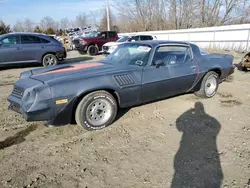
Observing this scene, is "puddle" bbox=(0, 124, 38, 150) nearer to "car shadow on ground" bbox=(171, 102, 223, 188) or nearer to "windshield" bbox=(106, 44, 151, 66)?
"windshield" bbox=(106, 44, 151, 66)

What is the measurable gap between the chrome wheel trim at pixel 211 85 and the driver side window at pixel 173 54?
0.88 metres

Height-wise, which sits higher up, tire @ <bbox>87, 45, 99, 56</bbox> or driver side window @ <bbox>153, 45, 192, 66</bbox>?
tire @ <bbox>87, 45, 99, 56</bbox>

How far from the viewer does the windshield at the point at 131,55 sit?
3.91m

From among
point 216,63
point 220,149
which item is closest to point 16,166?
point 220,149

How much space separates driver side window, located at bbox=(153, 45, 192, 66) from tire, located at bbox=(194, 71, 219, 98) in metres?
0.72

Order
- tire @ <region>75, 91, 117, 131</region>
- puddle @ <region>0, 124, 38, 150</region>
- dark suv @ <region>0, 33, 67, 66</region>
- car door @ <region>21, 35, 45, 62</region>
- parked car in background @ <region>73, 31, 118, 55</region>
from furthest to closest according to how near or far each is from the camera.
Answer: parked car in background @ <region>73, 31, 118, 55</region>
car door @ <region>21, 35, 45, 62</region>
dark suv @ <region>0, 33, 67, 66</region>
tire @ <region>75, 91, 117, 131</region>
puddle @ <region>0, 124, 38, 150</region>

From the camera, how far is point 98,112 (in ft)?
11.3

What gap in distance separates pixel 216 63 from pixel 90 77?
3.35 metres

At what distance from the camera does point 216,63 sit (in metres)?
4.92

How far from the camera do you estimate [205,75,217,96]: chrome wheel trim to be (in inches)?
193

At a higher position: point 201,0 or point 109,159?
point 201,0

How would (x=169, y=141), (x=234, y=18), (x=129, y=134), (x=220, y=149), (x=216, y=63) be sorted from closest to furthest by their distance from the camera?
(x=220, y=149)
(x=169, y=141)
(x=129, y=134)
(x=216, y=63)
(x=234, y=18)

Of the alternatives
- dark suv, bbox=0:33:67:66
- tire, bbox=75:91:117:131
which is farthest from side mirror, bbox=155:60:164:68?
dark suv, bbox=0:33:67:66

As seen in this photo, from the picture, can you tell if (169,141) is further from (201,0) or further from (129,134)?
(201,0)
